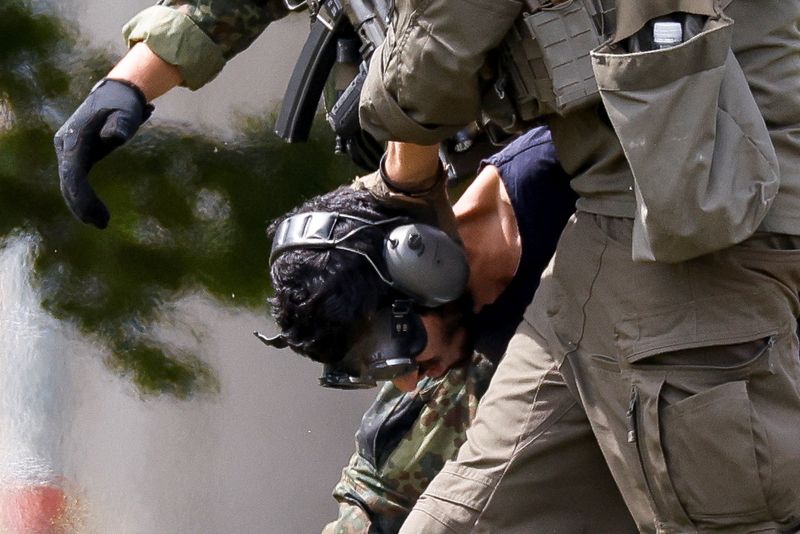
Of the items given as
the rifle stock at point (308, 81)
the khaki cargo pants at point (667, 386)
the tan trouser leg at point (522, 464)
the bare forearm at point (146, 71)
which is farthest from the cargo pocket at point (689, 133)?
the bare forearm at point (146, 71)

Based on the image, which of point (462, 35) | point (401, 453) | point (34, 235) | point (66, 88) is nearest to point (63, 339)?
point (34, 235)

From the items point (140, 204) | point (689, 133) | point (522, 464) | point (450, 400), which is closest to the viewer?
point (689, 133)

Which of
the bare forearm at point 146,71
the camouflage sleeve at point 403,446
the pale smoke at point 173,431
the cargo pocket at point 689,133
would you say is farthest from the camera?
the pale smoke at point 173,431

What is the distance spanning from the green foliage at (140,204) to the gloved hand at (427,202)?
39.1 inches

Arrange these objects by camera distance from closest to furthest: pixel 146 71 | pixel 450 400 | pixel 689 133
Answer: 1. pixel 689 133
2. pixel 450 400
3. pixel 146 71

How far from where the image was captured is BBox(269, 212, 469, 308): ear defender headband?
8.32 feet

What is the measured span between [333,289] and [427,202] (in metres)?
0.22

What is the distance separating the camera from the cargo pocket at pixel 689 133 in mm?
1794

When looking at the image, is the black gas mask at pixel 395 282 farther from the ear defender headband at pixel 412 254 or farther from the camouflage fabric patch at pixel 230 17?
the camouflage fabric patch at pixel 230 17

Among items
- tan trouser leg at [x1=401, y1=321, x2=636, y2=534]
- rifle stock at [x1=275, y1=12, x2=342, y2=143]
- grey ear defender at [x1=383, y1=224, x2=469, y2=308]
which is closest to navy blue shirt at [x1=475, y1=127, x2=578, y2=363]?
grey ear defender at [x1=383, y1=224, x2=469, y2=308]

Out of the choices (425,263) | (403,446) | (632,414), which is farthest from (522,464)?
(403,446)

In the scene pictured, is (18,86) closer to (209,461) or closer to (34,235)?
(34,235)

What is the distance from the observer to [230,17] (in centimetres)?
309

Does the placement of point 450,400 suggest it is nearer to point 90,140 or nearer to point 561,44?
point 90,140
